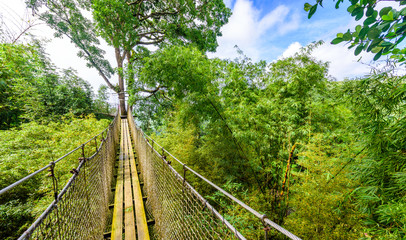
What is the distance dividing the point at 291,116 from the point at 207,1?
6964 mm

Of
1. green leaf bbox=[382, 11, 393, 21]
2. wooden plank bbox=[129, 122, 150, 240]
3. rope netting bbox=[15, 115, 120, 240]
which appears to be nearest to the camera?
green leaf bbox=[382, 11, 393, 21]

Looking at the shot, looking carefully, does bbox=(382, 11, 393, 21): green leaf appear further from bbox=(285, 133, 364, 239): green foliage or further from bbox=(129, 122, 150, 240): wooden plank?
bbox=(129, 122, 150, 240): wooden plank

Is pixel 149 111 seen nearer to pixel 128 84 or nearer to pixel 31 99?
pixel 128 84

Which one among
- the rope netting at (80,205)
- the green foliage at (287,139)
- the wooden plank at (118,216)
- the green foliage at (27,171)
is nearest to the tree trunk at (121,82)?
the green foliage at (27,171)

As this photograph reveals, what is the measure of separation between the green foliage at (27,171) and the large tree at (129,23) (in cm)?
357

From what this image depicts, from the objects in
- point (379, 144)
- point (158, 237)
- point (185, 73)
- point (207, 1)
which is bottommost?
point (158, 237)

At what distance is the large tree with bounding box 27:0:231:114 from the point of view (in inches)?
227

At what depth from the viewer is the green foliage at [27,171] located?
2.23 metres

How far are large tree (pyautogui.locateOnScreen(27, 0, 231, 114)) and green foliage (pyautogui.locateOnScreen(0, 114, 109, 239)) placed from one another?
140 inches

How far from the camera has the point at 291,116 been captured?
9.21 ft

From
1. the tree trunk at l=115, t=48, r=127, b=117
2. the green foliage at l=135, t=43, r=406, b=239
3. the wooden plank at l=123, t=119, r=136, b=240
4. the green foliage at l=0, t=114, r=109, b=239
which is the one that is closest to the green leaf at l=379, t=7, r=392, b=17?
the green foliage at l=135, t=43, r=406, b=239

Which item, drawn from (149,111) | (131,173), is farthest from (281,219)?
(149,111)

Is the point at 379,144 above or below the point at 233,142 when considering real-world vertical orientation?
above

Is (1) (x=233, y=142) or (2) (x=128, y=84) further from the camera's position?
(2) (x=128, y=84)
